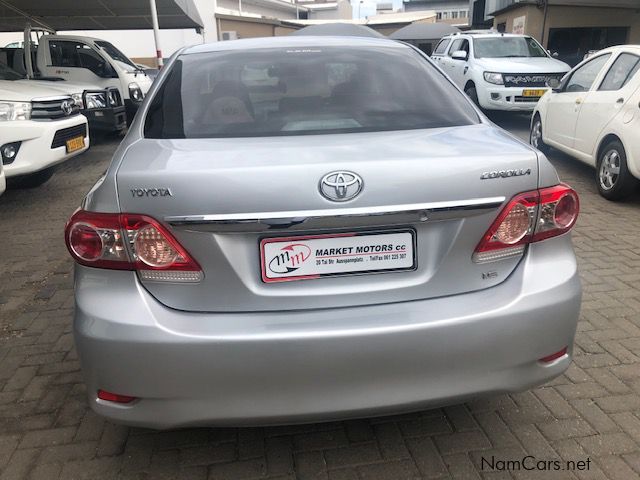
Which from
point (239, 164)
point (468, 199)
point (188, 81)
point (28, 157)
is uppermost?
point (188, 81)

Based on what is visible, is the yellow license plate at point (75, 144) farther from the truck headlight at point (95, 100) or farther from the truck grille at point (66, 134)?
the truck headlight at point (95, 100)

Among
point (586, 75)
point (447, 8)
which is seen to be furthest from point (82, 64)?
point (447, 8)

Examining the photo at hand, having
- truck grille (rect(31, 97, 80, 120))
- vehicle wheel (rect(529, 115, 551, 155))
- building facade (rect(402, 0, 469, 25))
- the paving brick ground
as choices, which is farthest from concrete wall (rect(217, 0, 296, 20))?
the paving brick ground

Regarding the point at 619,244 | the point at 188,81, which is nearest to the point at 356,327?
the point at 188,81

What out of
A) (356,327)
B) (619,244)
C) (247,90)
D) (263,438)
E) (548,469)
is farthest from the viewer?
(619,244)

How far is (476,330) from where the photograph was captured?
1.84 m

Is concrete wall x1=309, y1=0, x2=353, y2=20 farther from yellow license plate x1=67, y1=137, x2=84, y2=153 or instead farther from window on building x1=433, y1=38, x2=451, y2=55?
yellow license plate x1=67, y1=137, x2=84, y2=153

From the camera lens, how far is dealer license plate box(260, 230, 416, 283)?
179cm

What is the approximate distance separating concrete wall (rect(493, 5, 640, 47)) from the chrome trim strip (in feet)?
61.7

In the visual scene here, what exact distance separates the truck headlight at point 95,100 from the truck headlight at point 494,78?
6591mm

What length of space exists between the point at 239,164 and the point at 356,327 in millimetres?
637

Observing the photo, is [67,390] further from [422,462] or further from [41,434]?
[422,462]

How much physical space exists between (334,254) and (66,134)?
5.37 meters

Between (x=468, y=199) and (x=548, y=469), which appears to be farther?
(x=548, y=469)
